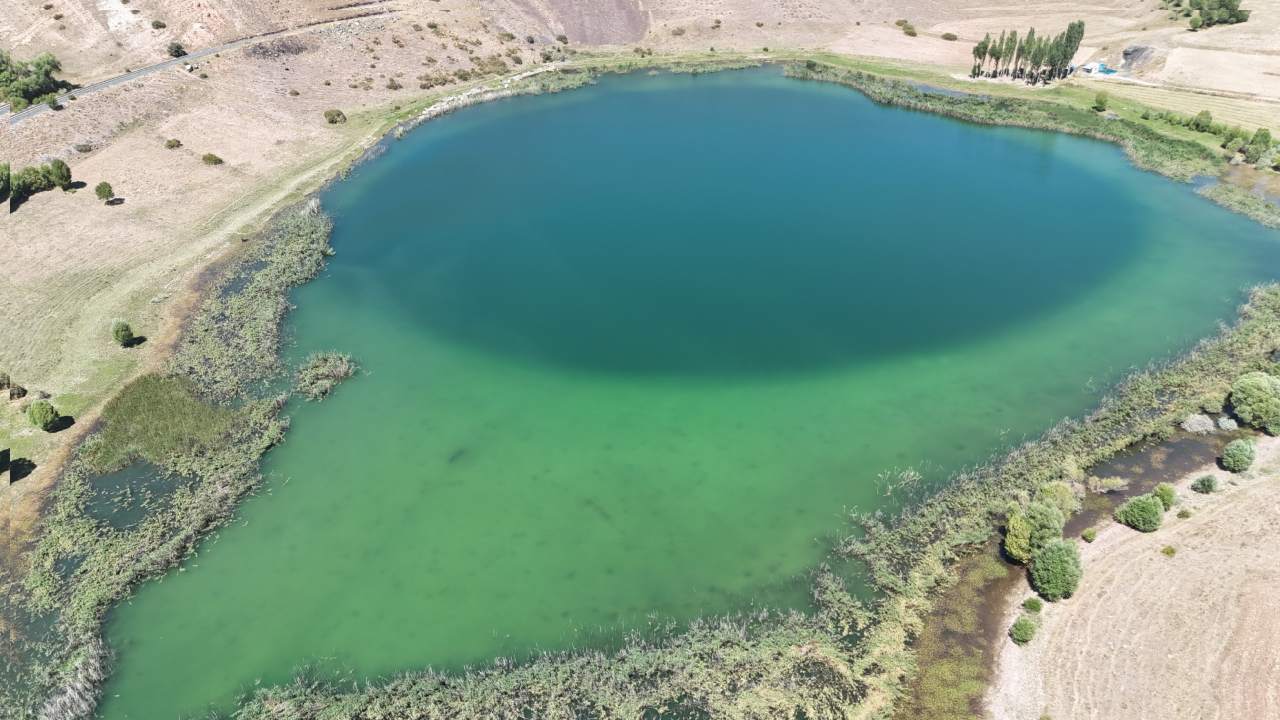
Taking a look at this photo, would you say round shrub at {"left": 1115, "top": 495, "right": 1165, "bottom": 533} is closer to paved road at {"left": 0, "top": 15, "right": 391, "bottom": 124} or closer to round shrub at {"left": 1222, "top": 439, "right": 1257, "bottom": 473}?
round shrub at {"left": 1222, "top": 439, "right": 1257, "bottom": 473}

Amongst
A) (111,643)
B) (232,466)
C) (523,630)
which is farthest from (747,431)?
→ (111,643)

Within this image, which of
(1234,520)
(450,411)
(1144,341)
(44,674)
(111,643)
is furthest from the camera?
(1144,341)

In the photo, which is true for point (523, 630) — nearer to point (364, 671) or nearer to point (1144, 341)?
point (364, 671)

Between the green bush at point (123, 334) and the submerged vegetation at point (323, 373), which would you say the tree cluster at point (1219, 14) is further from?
the green bush at point (123, 334)

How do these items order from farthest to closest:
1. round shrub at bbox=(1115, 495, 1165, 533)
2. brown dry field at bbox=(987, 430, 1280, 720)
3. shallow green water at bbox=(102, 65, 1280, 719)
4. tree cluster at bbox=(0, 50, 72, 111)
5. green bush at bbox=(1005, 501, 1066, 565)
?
tree cluster at bbox=(0, 50, 72, 111) → round shrub at bbox=(1115, 495, 1165, 533) → shallow green water at bbox=(102, 65, 1280, 719) → green bush at bbox=(1005, 501, 1066, 565) → brown dry field at bbox=(987, 430, 1280, 720)

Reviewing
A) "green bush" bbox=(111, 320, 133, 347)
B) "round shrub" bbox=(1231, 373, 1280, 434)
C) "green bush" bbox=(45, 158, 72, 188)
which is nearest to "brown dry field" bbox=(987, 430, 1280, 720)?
"round shrub" bbox=(1231, 373, 1280, 434)

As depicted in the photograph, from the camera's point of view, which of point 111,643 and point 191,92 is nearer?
point 111,643
